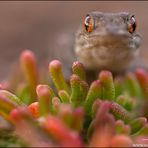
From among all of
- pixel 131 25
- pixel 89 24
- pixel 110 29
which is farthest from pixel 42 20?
pixel 110 29

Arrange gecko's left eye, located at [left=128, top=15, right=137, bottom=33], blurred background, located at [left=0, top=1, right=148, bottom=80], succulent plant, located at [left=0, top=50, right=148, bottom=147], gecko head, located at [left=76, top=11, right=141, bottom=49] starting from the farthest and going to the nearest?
blurred background, located at [left=0, top=1, right=148, bottom=80], gecko's left eye, located at [left=128, top=15, right=137, bottom=33], gecko head, located at [left=76, top=11, right=141, bottom=49], succulent plant, located at [left=0, top=50, right=148, bottom=147]

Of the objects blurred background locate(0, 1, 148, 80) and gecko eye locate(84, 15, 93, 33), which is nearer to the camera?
gecko eye locate(84, 15, 93, 33)

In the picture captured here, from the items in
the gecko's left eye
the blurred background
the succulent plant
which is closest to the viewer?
the succulent plant

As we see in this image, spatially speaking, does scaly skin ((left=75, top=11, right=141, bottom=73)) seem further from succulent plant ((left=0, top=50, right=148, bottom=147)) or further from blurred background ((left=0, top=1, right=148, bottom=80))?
blurred background ((left=0, top=1, right=148, bottom=80))

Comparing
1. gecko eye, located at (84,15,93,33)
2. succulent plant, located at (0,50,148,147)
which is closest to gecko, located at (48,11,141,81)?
gecko eye, located at (84,15,93,33)

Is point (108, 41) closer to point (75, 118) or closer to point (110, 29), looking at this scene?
point (110, 29)

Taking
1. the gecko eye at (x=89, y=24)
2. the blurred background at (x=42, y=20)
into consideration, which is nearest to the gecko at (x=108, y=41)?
the gecko eye at (x=89, y=24)

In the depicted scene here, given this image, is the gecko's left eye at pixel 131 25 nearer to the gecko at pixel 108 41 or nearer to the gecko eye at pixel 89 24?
the gecko at pixel 108 41
